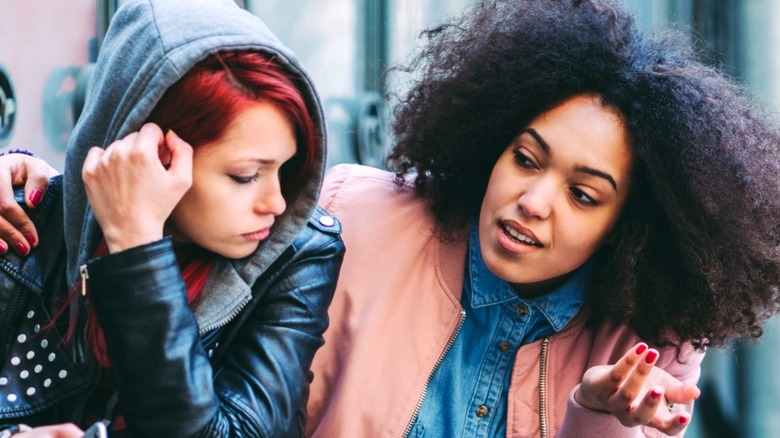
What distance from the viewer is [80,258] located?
1.45 m

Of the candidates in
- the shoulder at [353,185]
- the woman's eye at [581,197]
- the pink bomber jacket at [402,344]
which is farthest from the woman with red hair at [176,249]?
the woman's eye at [581,197]

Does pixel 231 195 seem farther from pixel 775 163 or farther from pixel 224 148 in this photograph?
pixel 775 163

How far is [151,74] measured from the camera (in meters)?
1.35

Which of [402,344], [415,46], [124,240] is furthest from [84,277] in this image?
[415,46]

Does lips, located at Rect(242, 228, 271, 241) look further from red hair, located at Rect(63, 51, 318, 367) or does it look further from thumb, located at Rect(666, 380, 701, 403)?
thumb, located at Rect(666, 380, 701, 403)

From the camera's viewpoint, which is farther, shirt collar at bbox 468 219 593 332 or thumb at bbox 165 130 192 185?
shirt collar at bbox 468 219 593 332

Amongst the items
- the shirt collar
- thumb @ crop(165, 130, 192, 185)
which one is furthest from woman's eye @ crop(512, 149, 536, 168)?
thumb @ crop(165, 130, 192, 185)

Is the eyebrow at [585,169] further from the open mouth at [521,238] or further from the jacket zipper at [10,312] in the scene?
the jacket zipper at [10,312]

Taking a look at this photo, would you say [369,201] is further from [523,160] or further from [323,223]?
[523,160]

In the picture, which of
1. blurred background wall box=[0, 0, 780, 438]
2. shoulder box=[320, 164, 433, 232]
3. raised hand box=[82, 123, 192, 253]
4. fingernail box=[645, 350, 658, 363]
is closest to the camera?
raised hand box=[82, 123, 192, 253]

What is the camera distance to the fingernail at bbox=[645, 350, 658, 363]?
56.8 inches

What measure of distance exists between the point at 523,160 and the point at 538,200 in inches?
4.8

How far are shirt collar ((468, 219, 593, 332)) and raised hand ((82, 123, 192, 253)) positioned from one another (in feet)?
2.45

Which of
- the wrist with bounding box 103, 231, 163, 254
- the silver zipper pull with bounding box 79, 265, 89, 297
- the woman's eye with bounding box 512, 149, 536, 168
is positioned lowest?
the silver zipper pull with bounding box 79, 265, 89, 297
